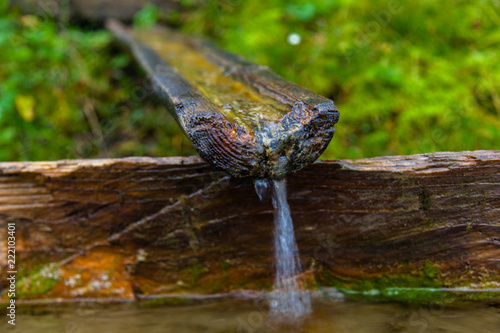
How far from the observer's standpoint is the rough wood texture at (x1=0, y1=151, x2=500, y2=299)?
202 centimetres

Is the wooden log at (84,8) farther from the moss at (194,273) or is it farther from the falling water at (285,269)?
the falling water at (285,269)

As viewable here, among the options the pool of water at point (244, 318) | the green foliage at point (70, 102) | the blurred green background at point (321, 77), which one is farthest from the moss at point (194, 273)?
the green foliage at point (70, 102)

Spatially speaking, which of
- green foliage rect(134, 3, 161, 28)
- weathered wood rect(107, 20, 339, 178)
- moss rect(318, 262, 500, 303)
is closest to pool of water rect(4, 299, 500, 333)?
moss rect(318, 262, 500, 303)

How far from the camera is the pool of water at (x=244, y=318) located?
77.0 inches

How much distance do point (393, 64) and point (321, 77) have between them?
0.69 meters

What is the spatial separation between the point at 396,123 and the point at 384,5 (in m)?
1.53

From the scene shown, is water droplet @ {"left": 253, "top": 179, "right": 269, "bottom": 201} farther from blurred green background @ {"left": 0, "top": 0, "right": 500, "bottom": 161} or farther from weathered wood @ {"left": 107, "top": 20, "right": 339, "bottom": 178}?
blurred green background @ {"left": 0, "top": 0, "right": 500, "bottom": 161}

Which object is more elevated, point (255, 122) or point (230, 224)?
point (255, 122)

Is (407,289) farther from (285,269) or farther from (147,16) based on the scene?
(147,16)

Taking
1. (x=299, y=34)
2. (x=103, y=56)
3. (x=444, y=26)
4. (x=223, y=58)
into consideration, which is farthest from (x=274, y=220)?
(x=103, y=56)

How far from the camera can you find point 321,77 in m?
3.89

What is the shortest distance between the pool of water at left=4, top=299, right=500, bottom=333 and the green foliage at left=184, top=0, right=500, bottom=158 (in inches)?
55.2

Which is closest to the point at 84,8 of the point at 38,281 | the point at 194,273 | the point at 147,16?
the point at 147,16

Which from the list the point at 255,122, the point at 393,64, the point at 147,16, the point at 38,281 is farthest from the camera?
the point at 147,16
